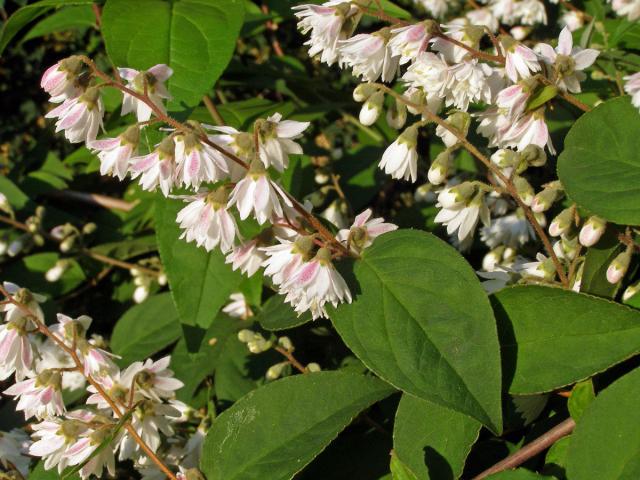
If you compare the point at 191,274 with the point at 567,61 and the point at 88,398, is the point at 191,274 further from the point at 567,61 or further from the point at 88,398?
the point at 567,61

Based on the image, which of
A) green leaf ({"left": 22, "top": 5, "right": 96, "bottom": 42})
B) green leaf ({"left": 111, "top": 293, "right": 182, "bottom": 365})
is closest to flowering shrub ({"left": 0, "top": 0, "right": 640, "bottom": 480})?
green leaf ({"left": 111, "top": 293, "right": 182, "bottom": 365})

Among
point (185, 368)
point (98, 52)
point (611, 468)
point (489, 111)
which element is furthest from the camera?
point (98, 52)

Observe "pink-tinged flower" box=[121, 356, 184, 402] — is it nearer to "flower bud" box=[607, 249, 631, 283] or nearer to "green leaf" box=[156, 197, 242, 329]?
"green leaf" box=[156, 197, 242, 329]

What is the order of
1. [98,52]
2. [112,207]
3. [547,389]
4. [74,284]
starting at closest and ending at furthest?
[547,389], [74,284], [112,207], [98,52]

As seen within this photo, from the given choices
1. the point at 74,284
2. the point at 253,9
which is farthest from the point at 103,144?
the point at 253,9

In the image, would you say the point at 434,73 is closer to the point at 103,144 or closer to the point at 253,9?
the point at 103,144

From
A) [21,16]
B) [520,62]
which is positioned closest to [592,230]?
[520,62]
